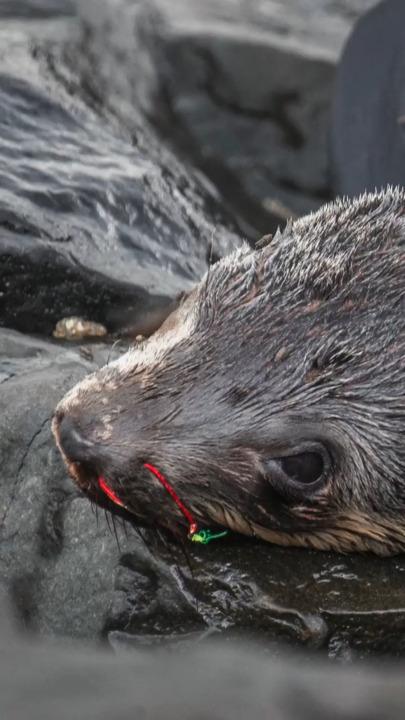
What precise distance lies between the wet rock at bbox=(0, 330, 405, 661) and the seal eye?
35cm

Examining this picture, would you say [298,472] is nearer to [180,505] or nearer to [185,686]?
[180,505]

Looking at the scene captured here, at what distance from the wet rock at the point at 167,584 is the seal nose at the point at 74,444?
1.32 ft

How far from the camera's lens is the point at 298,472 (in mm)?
4492

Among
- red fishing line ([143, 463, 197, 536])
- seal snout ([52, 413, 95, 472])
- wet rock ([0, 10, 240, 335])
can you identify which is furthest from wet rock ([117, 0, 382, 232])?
seal snout ([52, 413, 95, 472])

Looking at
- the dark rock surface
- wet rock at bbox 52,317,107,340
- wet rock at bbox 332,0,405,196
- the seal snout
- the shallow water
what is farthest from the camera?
wet rock at bbox 332,0,405,196

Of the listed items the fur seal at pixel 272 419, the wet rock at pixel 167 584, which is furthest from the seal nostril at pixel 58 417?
the wet rock at pixel 167 584

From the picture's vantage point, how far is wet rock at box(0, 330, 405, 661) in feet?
14.5

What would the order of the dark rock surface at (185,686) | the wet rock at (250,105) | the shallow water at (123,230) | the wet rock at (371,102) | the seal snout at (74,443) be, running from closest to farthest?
the dark rock surface at (185,686), the seal snout at (74,443), the shallow water at (123,230), the wet rock at (371,102), the wet rock at (250,105)

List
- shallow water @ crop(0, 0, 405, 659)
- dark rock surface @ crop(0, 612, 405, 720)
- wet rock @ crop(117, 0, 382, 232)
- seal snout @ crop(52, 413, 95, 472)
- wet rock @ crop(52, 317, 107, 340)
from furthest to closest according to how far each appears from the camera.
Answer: wet rock @ crop(117, 0, 382, 232) < wet rock @ crop(52, 317, 107, 340) < shallow water @ crop(0, 0, 405, 659) < seal snout @ crop(52, 413, 95, 472) < dark rock surface @ crop(0, 612, 405, 720)

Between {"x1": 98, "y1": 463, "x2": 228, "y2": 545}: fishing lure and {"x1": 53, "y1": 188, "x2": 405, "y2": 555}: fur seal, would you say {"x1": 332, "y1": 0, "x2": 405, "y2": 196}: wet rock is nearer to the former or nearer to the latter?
{"x1": 53, "y1": 188, "x2": 405, "y2": 555}: fur seal

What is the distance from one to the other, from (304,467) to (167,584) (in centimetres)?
62

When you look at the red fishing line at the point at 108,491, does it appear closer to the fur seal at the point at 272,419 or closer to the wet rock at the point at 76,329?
the fur seal at the point at 272,419

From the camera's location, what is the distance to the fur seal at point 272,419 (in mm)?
4441

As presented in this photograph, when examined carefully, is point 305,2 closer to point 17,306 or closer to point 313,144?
point 313,144
